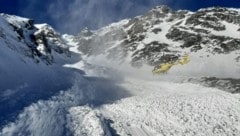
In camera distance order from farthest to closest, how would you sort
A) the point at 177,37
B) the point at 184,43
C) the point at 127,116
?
the point at 177,37 → the point at 184,43 → the point at 127,116

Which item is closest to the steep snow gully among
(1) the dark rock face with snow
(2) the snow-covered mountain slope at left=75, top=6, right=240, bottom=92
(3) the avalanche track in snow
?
(3) the avalanche track in snow

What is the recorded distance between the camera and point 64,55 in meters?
139

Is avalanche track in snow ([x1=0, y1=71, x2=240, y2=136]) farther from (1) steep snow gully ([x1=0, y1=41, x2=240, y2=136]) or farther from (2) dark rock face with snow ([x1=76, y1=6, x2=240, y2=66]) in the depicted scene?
(2) dark rock face with snow ([x1=76, y1=6, x2=240, y2=66])

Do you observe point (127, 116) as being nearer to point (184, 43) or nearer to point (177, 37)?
point (184, 43)

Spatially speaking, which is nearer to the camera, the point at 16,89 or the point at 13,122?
the point at 13,122

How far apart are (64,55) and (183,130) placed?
115 metres

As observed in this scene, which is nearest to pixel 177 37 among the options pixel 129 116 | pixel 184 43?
pixel 184 43

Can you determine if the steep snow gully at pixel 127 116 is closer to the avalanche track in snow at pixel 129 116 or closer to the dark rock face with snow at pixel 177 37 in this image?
the avalanche track in snow at pixel 129 116

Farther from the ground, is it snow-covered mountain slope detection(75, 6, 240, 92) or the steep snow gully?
snow-covered mountain slope detection(75, 6, 240, 92)

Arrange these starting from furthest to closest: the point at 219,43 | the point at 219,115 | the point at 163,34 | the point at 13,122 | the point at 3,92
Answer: the point at 163,34, the point at 219,43, the point at 219,115, the point at 3,92, the point at 13,122

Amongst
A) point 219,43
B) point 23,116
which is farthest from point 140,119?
point 219,43

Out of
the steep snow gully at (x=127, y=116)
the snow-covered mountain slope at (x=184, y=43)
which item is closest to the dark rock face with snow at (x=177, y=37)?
the snow-covered mountain slope at (x=184, y=43)

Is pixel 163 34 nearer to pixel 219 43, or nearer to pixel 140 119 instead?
pixel 219 43

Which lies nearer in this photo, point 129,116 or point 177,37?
point 129,116
